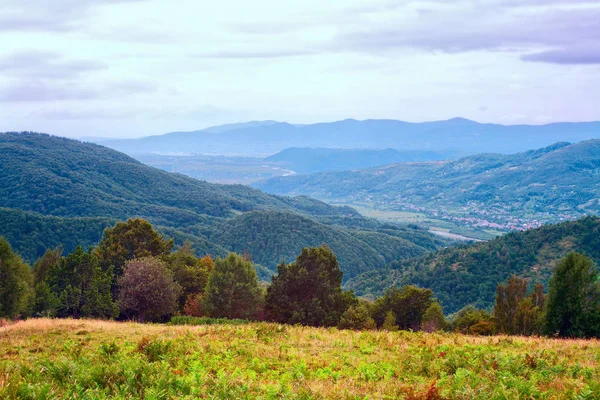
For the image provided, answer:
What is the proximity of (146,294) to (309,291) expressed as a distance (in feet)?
40.8

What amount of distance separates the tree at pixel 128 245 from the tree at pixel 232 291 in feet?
31.3

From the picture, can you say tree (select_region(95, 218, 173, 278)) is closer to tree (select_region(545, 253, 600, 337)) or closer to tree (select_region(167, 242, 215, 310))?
tree (select_region(167, 242, 215, 310))

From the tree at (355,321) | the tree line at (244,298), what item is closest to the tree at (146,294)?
the tree line at (244,298)

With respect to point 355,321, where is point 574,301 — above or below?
above

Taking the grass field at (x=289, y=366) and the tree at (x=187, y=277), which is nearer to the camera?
the grass field at (x=289, y=366)

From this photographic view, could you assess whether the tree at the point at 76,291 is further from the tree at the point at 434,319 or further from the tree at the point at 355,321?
the tree at the point at 434,319

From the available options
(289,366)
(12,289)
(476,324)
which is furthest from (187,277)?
(289,366)

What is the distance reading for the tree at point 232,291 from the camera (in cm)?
3812

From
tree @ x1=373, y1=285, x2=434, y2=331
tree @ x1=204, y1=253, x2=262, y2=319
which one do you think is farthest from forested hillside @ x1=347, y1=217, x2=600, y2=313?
tree @ x1=204, y1=253, x2=262, y2=319

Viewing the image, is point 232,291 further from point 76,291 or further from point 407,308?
point 407,308

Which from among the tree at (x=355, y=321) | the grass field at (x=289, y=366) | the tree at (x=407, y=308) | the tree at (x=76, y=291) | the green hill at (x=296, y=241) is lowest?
the green hill at (x=296, y=241)

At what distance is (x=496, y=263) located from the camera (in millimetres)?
92188

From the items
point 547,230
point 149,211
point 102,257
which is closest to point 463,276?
point 547,230

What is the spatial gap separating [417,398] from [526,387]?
2.55 m
